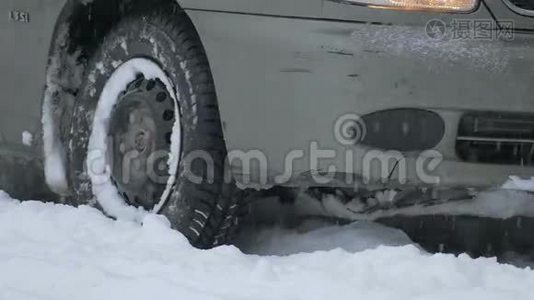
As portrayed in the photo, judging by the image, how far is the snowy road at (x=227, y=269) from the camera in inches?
120

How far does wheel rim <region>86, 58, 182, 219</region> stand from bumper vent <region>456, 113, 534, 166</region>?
1116mm

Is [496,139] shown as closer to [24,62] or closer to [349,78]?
[349,78]

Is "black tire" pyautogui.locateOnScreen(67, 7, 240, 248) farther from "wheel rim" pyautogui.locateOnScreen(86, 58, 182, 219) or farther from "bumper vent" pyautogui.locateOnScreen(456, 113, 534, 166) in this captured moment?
"bumper vent" pyautogui.locateOnScreen(456, 113, 534, 166)

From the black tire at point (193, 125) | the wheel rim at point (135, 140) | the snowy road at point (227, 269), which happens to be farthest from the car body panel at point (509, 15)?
the wheel rim at point (135, 140)

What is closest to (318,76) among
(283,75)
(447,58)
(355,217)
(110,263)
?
(283,75)

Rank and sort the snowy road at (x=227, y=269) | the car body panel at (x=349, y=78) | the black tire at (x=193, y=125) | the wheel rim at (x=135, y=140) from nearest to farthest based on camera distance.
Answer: the snowy road at (x=227, y=269)
the car body panel at (x=349, y=78)
the black tire at (x=193, y=125)
the wheel rim at (x=135, y=140)

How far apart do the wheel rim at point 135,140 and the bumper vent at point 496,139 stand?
112 centimetres

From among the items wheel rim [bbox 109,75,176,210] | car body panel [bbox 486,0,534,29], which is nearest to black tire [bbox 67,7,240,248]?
wheel rim [bbox 109,75,176,210]

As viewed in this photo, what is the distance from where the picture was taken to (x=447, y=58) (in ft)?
10.5

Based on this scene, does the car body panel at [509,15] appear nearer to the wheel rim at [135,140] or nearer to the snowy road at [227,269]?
the snowy road at [227,269]

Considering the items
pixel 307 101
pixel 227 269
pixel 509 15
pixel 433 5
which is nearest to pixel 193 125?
pixel 307 101

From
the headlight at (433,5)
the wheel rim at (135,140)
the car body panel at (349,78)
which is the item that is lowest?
the wheel rim at (135,140)

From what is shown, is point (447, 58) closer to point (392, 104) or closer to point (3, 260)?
point (392, 104)

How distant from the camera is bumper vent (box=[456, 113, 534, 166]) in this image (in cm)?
325
